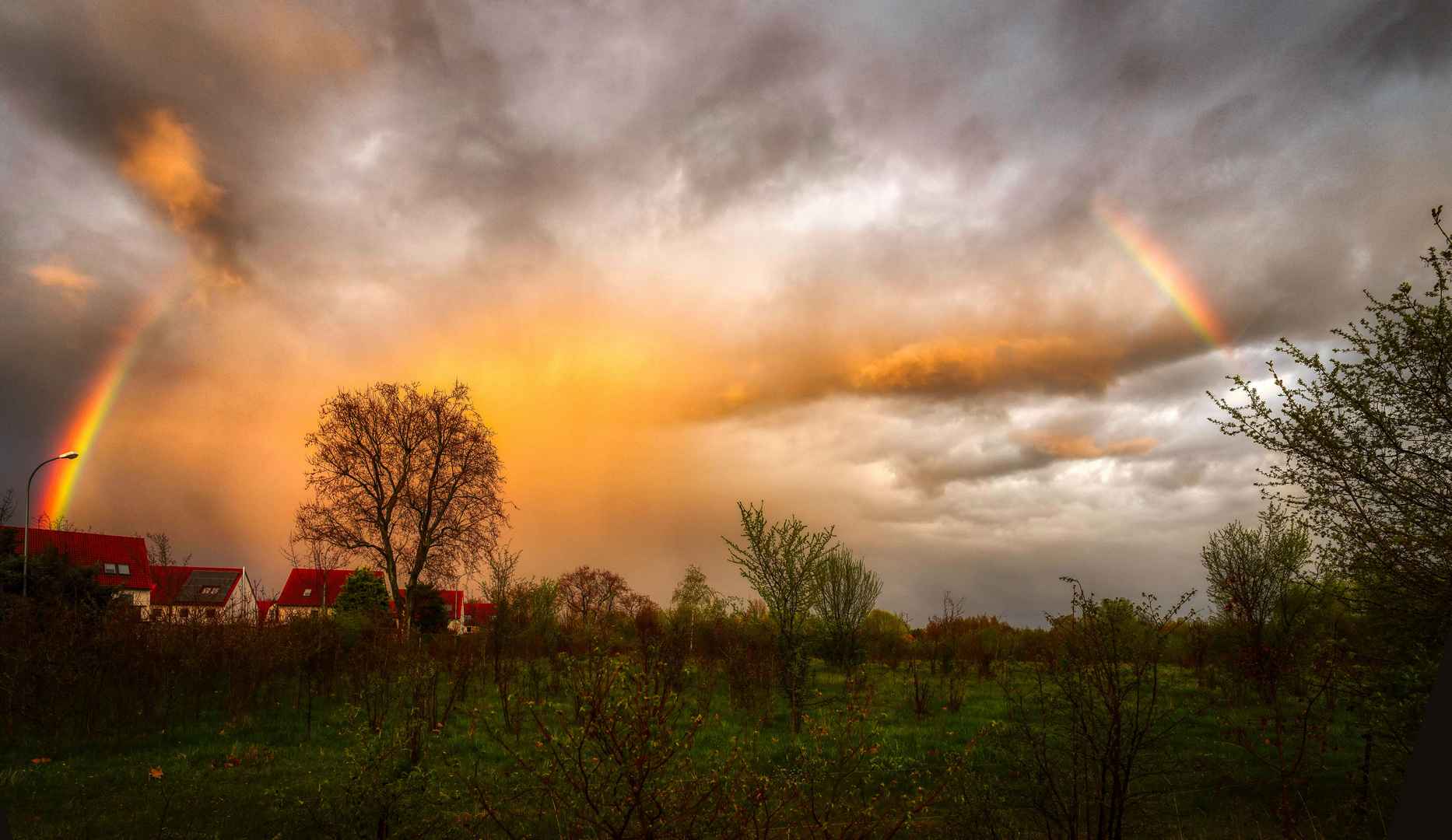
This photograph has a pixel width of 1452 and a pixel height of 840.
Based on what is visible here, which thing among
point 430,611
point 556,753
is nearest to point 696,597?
point 430,611

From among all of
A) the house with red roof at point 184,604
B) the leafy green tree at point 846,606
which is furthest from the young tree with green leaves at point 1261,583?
the house with red roof at point 184,604

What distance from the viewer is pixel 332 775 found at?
722 centimetres

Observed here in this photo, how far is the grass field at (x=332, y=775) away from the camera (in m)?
6.66

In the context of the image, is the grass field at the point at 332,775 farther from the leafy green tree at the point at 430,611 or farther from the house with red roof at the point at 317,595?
the house with red roof at the point at 317,595

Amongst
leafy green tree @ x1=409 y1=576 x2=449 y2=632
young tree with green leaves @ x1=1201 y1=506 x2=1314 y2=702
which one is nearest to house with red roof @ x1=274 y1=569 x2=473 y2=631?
leafy green tree @ x1=409 y1=576 x2=449 y2=632

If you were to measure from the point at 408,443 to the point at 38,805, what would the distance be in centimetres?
2113

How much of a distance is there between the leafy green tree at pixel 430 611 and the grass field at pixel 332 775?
54.3 ft

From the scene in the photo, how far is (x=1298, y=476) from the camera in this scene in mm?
8758

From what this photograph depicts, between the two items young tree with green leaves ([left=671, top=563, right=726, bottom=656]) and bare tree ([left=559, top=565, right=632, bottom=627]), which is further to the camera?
bare tree ([left=559, top=565, right=632, bottom=627])

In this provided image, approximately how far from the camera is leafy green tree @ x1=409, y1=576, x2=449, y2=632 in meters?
30.2

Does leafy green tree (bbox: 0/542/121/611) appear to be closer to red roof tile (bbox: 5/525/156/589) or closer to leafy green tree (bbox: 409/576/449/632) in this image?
leafy green tree (bbox: 409/576/449/632)

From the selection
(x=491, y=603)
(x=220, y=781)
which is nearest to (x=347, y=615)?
(x=491, y=603)

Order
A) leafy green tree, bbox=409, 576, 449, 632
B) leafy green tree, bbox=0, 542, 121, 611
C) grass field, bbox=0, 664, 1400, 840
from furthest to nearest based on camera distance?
leafy green tree, bbox=409, 576, 449, 632 → leafy green tree, bbox=0, 542, 121, 611 → grass field, bbox=0, 664, 1400, 840

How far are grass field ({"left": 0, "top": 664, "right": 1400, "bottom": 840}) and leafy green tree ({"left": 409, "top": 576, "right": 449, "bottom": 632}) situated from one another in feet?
54.3
